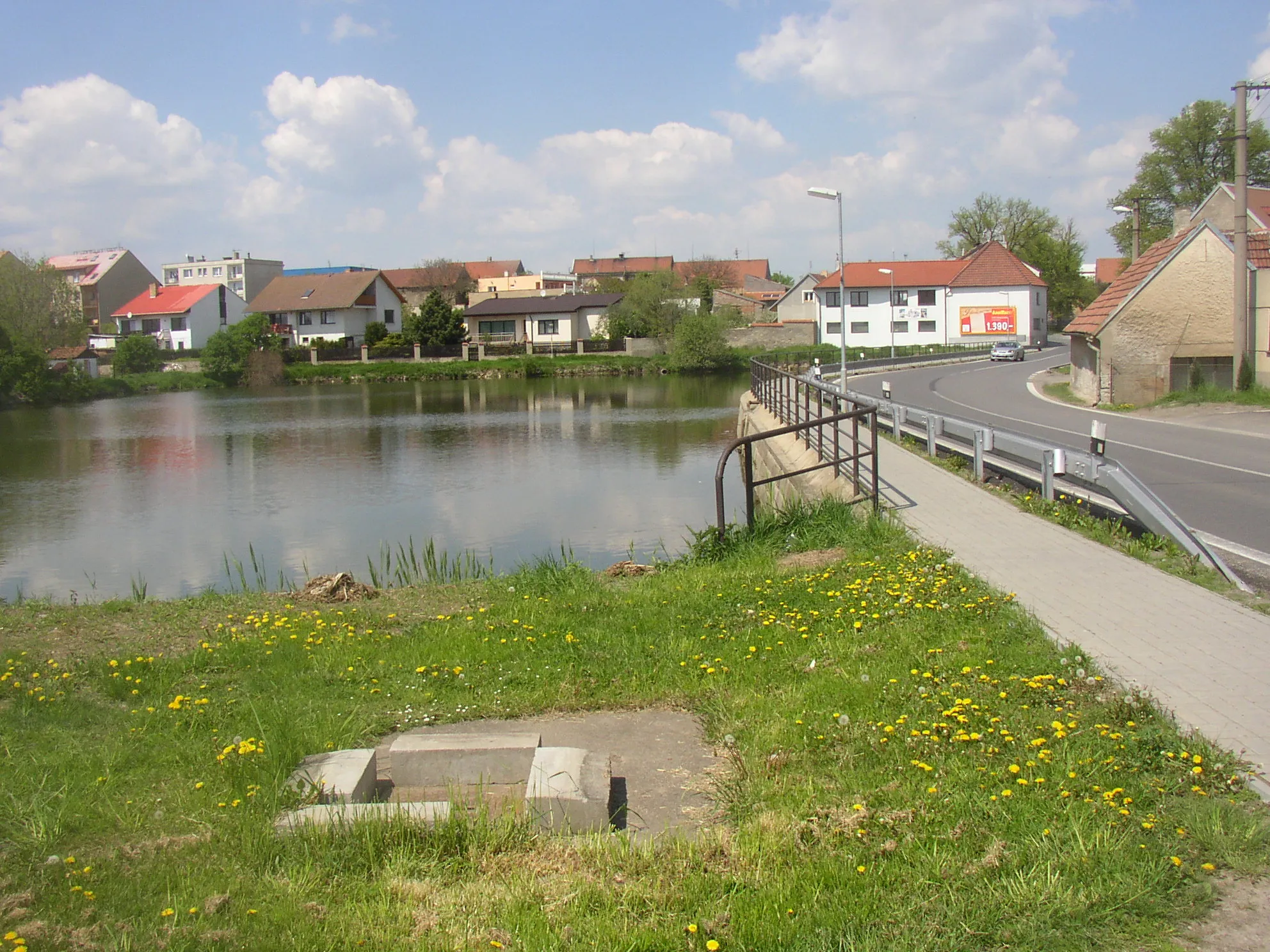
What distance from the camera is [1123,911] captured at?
3.87m

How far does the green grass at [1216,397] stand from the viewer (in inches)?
1091

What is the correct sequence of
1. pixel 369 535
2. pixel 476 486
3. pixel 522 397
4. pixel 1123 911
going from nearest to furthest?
pixel 1123 911 < pixel 369 535 < pixel 476 486 < pixel 522 397

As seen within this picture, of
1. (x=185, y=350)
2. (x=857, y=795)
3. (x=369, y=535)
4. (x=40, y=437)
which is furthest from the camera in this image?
(x=185, y=350)

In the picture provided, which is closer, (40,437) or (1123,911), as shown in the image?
(1123,911)

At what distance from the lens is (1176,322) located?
3069cm

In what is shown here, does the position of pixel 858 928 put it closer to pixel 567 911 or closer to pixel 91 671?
pixel 567 911

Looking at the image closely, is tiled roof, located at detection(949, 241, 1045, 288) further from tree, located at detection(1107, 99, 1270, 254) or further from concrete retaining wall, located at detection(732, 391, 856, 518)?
concrete retaining wall, located at detection(732, 391, 856, 518)

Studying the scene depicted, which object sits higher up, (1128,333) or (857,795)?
(1128,333)

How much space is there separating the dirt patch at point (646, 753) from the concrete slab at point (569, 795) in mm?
222

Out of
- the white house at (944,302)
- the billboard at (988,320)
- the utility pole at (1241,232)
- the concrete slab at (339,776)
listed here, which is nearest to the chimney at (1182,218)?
the utility pole at (1241,232)

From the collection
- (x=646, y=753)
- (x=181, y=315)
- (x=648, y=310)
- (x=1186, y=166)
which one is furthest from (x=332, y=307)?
(x=646, y=753)

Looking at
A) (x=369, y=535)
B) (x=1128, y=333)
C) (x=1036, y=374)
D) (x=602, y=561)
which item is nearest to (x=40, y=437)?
(x=369, y=535)

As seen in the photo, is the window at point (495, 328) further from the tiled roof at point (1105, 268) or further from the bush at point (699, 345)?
the tiled roof at point (1105, 268)

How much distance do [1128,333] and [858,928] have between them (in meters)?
31.1
